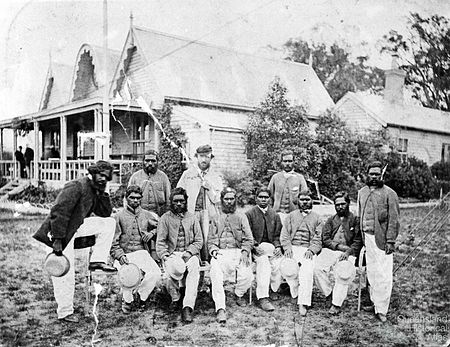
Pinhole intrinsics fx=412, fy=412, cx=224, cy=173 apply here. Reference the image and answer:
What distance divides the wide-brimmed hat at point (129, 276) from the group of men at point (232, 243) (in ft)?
0.20

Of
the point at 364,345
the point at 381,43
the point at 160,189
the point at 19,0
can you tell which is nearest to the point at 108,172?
the point at 160,189

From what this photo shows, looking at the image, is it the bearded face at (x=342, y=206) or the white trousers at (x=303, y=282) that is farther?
the bearded face at (x=342, y=206)

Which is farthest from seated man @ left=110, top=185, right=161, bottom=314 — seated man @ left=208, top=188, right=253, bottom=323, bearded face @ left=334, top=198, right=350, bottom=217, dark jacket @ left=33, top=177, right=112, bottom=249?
bearded face @ left=334, top=198, right=350, bottom=217

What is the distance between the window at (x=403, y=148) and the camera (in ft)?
23.0

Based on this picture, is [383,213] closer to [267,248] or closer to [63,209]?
[267,248]

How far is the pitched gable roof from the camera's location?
609 cm

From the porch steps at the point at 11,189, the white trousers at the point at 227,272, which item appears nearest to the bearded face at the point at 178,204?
the white trousers at the point at 227,272

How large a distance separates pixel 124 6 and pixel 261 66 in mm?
2142

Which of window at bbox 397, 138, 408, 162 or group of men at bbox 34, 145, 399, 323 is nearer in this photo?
group of men at bbox 34, 145, 399, 323

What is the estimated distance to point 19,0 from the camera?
14.8ft

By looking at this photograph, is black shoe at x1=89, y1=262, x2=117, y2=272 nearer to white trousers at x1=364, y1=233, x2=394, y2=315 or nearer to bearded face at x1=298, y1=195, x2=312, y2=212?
bearded face at x1=298, y1=195, x2=312, y2=212

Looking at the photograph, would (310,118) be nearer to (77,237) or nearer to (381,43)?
(381,43)

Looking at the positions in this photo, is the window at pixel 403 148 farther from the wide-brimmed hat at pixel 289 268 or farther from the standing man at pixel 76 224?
the standing man at pixel 76 224

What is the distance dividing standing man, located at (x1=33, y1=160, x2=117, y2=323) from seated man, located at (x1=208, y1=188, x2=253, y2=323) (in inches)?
40.3
